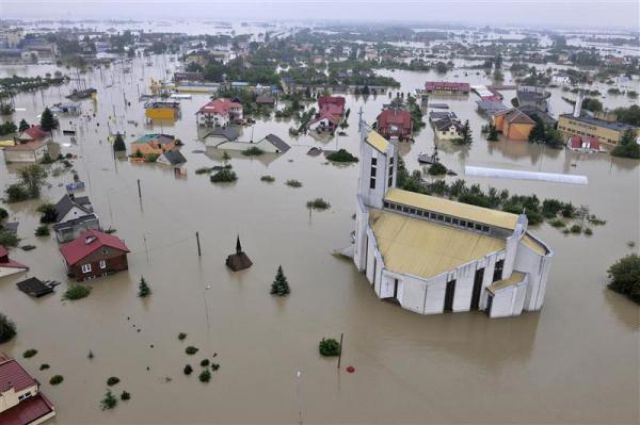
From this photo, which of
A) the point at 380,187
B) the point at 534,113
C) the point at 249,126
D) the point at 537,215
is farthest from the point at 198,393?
the point at 534,113

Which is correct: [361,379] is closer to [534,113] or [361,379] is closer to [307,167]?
[307,167]

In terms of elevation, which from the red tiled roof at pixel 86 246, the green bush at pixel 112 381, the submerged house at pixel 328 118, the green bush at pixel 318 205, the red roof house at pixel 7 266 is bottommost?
the green bush at pixel 112 381

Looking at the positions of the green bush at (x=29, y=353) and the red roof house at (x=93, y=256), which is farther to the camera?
the red roof house at (x=93, y=256)

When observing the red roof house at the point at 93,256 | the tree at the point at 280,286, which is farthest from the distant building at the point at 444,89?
the red roof house at the point at 93,256

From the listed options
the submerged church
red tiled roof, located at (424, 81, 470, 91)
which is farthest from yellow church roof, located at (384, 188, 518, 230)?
red tiled roof, located at (424, 81, 470, 91)

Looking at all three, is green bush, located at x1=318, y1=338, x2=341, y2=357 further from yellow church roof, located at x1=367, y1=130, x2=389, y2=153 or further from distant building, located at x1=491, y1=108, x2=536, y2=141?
distant building, located at x1=491, y1=108, x2=536, y2=141

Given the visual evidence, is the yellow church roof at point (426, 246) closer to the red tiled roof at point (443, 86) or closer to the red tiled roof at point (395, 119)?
the red tiled roof at point (395, 119)
